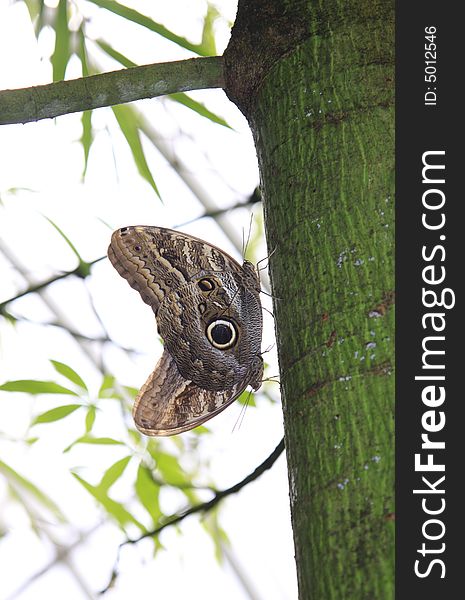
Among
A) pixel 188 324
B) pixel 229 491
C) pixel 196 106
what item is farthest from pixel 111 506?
pixel 196 106

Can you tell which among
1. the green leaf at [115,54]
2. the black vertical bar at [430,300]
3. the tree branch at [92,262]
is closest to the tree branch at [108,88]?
the black vertical bar at [430,300]

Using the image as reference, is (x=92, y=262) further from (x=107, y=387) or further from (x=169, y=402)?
(x=169, y=402)

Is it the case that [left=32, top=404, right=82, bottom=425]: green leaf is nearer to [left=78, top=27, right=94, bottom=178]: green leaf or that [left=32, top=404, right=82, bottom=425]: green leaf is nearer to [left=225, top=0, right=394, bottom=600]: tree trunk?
[left=78, top=27, right=94, bottom=178]: green leaf

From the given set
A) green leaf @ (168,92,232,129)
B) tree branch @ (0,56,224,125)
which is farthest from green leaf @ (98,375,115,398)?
tree branch @ (0,56,224,125)

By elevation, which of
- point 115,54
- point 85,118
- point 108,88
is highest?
point 115,54

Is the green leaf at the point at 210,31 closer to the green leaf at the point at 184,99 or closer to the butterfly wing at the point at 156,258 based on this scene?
the green leaf at the point at 184,99

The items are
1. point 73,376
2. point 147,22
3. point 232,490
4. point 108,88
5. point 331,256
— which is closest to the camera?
point 331,256

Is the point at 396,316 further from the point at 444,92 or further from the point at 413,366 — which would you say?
the point at 444,92
